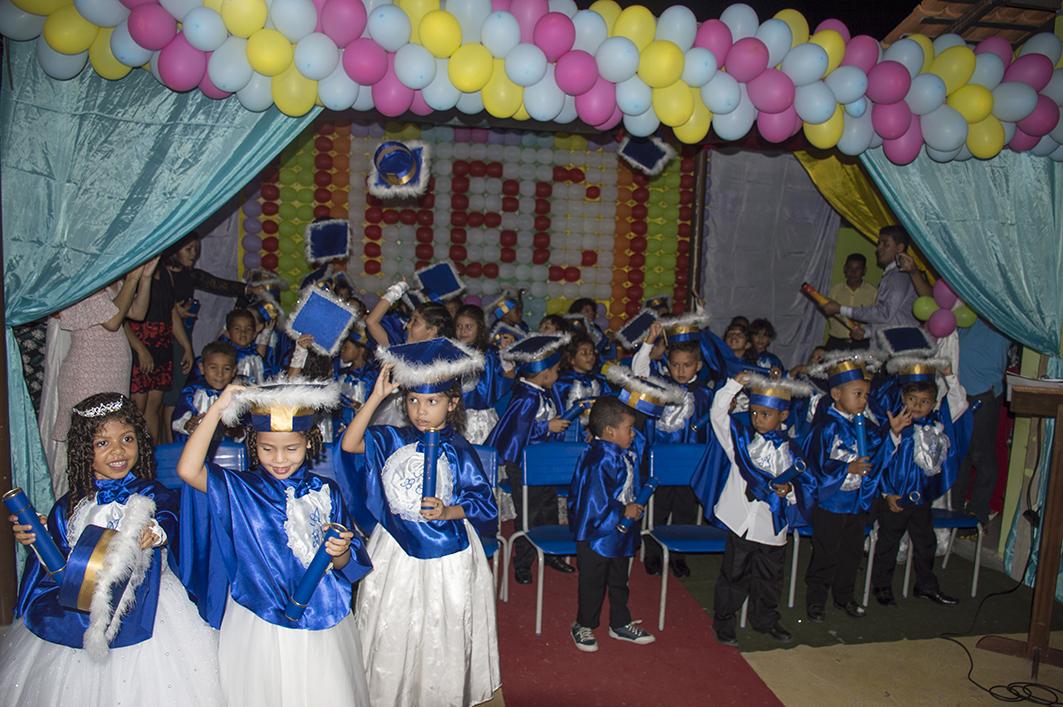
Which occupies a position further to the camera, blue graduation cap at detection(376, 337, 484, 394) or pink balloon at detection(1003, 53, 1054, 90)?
pink balloon at detection(1003, 53, 1054, 90)

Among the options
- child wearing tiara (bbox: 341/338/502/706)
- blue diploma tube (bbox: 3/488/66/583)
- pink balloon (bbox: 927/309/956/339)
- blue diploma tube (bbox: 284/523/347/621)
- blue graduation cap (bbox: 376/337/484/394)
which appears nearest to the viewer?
blue diploma tube (bbox: 3/488/66/583)

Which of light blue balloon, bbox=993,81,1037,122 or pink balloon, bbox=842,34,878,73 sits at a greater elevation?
pink balloon, bbox=842,34,878,73

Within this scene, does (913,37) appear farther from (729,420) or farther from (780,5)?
(729,420)

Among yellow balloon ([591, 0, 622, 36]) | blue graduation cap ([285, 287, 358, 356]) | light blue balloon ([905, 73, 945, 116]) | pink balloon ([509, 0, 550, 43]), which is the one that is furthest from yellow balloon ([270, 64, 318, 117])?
light blue balloon ([905, 73, 945, 116])

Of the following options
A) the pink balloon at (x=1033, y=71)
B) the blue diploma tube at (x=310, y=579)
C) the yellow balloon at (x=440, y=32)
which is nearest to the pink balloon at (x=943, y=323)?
the pink balloon at (x=1033, y=71)

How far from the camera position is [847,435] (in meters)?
4.84

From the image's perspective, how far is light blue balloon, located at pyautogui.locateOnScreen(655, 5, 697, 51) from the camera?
15.0 ft

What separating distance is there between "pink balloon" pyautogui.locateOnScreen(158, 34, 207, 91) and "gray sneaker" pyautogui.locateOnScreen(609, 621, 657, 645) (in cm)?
358

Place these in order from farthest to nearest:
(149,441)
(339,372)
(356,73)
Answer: (339,372), (356,73), (149,441)

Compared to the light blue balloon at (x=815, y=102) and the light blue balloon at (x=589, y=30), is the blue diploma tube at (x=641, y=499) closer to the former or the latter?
the light blue balloon at (x=815, y=102)

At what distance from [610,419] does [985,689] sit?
2.35 m

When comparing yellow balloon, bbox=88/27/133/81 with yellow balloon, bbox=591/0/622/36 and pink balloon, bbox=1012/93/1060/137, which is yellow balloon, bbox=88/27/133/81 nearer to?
yellow balloon, bbox=591/0/622/36

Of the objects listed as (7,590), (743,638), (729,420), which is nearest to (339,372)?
(7,590)

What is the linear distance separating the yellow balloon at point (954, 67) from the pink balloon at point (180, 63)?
4.09 metres
